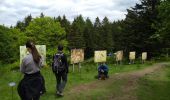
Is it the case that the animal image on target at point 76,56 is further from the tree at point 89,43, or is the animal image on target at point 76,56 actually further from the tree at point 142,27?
the tree at point 89,43

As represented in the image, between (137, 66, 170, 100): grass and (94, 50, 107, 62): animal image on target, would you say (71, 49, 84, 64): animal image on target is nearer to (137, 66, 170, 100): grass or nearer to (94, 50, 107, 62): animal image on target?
(94, 50, 107, 62): animal image on target

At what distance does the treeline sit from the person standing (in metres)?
12.2

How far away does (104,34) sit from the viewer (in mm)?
122875

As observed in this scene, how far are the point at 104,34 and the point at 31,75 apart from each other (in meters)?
112

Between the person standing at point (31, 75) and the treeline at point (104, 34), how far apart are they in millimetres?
12202

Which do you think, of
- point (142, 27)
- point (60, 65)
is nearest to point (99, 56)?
point (60, 65)

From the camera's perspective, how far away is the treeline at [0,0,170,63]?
37.9 m

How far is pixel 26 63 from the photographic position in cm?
1095

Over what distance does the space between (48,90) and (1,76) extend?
812 cm

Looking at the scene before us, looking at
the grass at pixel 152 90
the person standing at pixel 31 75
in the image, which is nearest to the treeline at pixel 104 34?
the grass at pixel 152 90

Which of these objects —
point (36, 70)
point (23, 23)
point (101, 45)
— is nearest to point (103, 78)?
point (36, 70)

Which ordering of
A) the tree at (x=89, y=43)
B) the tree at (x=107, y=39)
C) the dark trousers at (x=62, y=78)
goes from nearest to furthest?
the dark trousers at (x=62, y=78)
the tree at (x=89, y=43)
the tree at (x=107, y=39)

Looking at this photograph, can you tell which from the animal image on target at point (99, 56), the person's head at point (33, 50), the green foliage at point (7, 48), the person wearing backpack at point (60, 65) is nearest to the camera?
the person's head at point (33, 50)

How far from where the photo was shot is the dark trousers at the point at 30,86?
11062 millimetres
